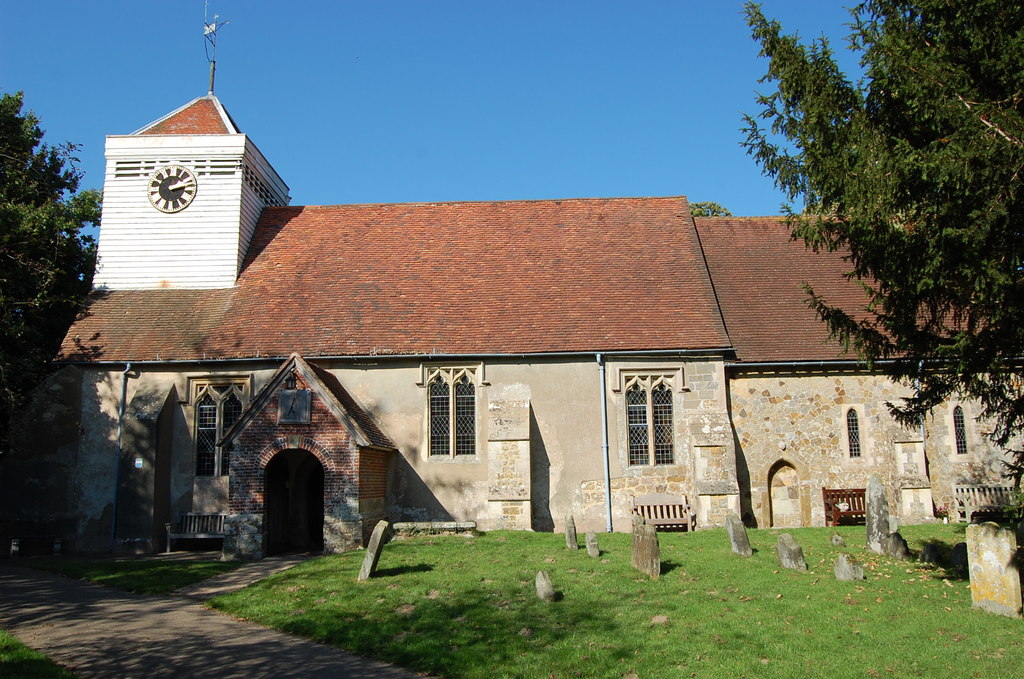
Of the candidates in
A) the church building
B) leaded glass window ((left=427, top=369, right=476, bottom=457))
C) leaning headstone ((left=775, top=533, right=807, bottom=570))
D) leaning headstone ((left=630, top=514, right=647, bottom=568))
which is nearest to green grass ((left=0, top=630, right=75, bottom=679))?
the church building

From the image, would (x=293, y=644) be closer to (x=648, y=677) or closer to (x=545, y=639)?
(x=545, y=639)

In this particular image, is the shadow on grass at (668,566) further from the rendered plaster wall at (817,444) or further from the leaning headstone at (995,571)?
the rendered plaster wall at (817,444)

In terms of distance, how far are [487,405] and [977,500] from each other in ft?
42.5

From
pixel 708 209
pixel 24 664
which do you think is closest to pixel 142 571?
pixel 24 664

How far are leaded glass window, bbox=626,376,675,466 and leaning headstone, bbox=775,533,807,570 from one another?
680 cm

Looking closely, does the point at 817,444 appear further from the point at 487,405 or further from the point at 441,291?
the point at 441,291

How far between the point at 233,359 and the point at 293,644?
11.7 meters

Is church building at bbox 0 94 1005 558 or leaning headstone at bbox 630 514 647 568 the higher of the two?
church building at bbox 0 94 1005 558

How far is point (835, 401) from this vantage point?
835 inches

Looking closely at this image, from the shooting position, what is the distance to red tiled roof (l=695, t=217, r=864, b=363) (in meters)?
21.5

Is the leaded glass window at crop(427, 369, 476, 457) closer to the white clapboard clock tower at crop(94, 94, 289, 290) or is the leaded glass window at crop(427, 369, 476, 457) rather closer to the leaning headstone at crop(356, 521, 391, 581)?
the leaning headstone at crop(356, 521, 391, 581)

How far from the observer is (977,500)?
66.5 feet

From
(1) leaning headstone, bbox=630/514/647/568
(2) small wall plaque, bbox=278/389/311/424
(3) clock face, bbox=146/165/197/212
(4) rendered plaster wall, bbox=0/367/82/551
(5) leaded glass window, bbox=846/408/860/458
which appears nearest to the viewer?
(1) leaning headstone, bbox=630/514/647/568

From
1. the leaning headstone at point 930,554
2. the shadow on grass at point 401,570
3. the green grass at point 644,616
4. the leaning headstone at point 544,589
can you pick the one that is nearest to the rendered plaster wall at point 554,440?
the green grass at point 644,616
